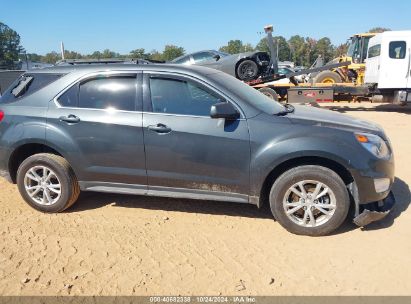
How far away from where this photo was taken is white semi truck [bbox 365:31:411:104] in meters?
11.5

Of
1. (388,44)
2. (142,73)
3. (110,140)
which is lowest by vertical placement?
(110,140)

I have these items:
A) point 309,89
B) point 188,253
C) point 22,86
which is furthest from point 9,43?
point 188,253

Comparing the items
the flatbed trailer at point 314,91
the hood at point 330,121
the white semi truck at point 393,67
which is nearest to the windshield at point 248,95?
the hood at point 330,121

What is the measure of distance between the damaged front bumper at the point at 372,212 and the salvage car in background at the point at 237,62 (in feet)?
30.0

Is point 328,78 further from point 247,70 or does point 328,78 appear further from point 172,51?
point 172,51

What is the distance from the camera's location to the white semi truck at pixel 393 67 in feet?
37.7

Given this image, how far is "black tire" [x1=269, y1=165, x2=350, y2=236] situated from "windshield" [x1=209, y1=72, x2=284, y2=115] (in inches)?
28.5

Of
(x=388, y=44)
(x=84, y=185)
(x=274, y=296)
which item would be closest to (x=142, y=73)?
(x=84, y=185)

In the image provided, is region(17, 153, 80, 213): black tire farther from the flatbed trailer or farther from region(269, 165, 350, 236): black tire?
the flatbed trailer

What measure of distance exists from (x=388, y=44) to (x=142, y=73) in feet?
34.3

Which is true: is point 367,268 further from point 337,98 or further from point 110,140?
point 337,98

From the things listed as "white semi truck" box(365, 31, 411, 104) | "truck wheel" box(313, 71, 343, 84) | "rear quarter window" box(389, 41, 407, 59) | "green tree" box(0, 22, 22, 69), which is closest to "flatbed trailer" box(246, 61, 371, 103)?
"white semi truck" box(365, 31, 411, 104)

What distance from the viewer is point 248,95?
4.07 meters

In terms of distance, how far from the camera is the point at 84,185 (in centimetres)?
422
